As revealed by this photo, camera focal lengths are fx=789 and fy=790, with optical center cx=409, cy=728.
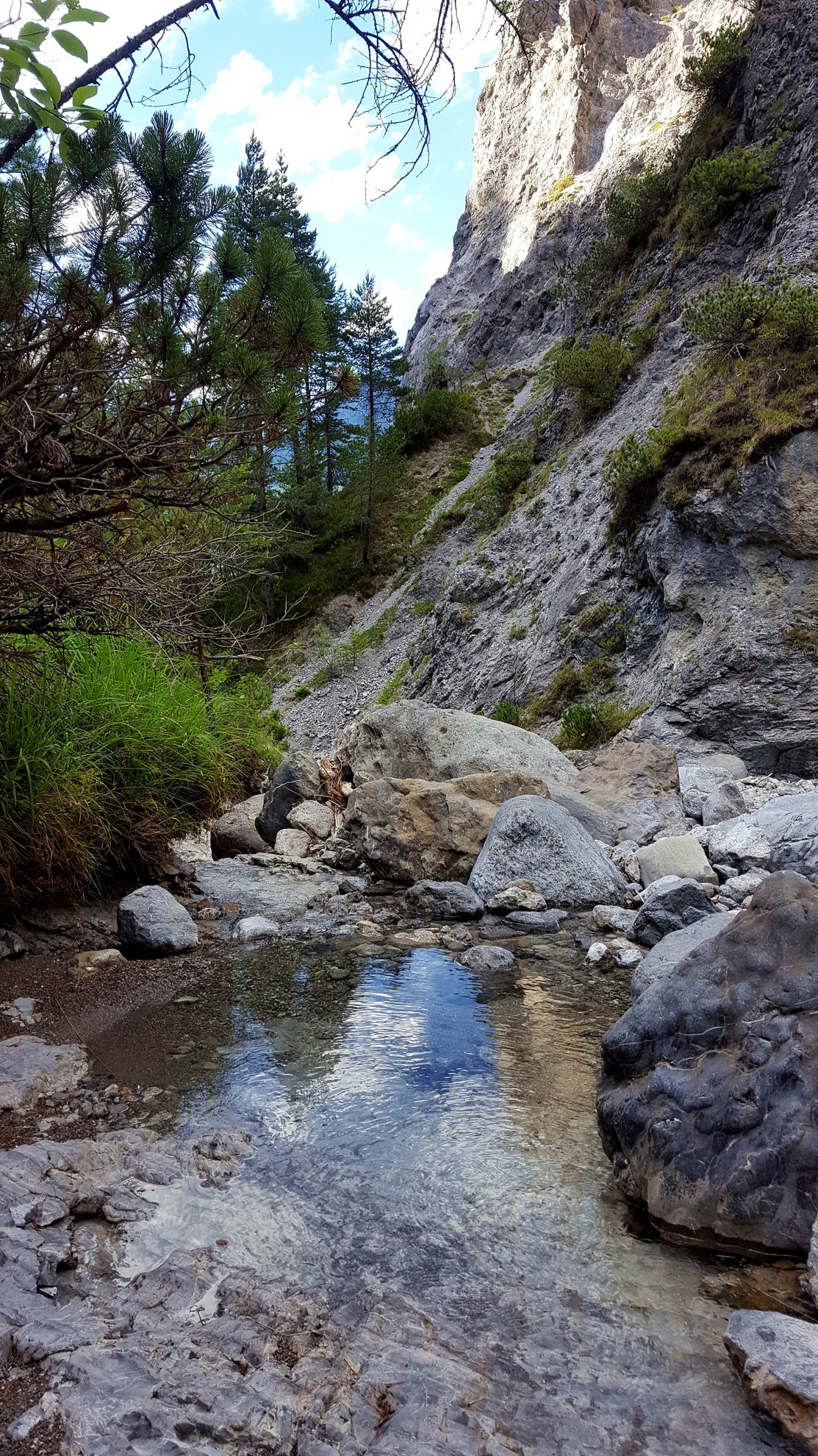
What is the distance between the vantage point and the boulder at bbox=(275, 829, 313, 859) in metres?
8.49

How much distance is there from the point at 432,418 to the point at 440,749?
2986cm

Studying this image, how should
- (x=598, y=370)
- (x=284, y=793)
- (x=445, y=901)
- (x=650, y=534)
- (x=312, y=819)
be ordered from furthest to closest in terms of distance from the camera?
(x=598, y=370) → (x=650, y=534) → (x=284, y=793) → (x=312, y=819) → (x=445, y=901)

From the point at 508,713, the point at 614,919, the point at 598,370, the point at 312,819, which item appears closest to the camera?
the point at 614,919

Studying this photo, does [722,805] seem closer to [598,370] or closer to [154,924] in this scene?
[154,924]

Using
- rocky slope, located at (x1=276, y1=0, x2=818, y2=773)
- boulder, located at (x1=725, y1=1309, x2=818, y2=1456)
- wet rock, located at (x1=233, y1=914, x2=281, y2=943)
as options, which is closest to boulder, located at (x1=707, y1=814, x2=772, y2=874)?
rocky slope, located at (x1=276, y1=0, x2=818, y2=773)

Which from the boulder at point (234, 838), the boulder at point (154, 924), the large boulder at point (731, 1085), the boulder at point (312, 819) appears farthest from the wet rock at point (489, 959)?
the boulder at point (312, 819)

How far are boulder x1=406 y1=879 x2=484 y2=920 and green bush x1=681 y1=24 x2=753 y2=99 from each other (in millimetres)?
21424

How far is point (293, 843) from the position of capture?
28.3ft

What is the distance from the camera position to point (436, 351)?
43500 mm

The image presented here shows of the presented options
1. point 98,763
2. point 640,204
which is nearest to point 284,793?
point 98,763

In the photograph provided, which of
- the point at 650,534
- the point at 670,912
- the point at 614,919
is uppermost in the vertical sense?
the point at 650,534

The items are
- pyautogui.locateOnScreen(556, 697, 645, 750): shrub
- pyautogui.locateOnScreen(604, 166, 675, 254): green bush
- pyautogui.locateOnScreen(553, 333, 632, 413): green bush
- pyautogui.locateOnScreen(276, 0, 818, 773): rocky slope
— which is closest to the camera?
pyautogui.locateOnScreen(276, 0, 818, 773): rocky slope

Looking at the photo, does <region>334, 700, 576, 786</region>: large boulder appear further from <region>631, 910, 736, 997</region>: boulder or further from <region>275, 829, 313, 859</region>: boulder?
<region>631, 910, 736, 997</region>: boulder

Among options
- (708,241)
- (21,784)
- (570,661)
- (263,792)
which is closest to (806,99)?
(708,241)
